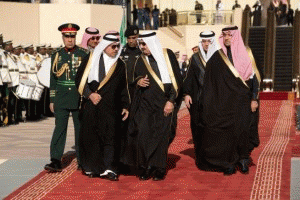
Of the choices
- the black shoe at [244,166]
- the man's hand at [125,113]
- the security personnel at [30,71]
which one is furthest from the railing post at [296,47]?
the man's hand at [125,113]

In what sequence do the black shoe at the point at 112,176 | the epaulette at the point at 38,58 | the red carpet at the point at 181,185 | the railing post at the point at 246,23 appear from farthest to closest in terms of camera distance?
1. the railing post at the point at 246,23
2. the epaulette at the point at 38,58
3. the black shoe at the point at 112,176
4. the red carpet at the point at 181,185

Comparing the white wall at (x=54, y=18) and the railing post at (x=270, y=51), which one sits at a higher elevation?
the white wall at (x=54, y=18)

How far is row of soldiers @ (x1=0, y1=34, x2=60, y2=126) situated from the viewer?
1839 cm

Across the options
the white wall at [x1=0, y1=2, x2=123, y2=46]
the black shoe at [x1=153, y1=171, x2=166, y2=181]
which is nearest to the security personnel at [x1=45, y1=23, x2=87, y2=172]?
the black shoe at [x1=153, y1=171, x2=166, y2=181]

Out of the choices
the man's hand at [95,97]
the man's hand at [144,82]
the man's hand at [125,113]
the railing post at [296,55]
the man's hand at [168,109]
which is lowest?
the railing post at [296,55]

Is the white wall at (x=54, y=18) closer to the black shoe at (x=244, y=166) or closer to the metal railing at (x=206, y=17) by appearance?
the metal railing at (x=206, y=17)

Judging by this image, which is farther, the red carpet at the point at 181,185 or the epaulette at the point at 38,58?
the epaulette at the point at 38,58

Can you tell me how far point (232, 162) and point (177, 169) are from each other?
0.77 metres

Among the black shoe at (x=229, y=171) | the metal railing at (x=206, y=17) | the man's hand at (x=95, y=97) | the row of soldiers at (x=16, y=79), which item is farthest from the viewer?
the metal railing at (x=206, y=17)

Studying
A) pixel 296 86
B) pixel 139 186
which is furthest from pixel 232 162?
pixel 296 86

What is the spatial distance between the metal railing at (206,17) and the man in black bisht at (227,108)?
3253 cm

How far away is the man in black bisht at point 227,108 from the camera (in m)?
11.2

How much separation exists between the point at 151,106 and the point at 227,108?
1050 mm

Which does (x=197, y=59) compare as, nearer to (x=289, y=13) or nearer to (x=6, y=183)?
(x=6, y=183)
